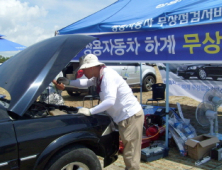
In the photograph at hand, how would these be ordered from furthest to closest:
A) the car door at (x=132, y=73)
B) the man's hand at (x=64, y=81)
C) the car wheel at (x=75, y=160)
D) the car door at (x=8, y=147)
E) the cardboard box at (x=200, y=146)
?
the car door at (x=132, y=73)
the cardboard box at (x=200, y=146)
the man's hand at (x=64, y=81)
the car wheel at (x=75, y=160)
the car door at (x=8, y=147)

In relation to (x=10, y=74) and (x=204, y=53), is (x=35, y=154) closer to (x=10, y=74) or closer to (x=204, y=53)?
(x=10, y=74)

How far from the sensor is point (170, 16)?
359 cm

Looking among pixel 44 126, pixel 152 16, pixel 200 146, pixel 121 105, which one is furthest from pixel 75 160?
pixel 152 16

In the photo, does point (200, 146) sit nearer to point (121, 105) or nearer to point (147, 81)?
point (121, 105)

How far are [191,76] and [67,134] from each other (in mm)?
4555

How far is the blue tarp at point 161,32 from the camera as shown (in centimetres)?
322

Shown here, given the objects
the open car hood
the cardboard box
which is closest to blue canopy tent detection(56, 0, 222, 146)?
the open car hood

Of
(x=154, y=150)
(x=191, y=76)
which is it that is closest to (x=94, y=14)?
(x=191, y=76)

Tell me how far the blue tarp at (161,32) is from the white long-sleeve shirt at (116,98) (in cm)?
118

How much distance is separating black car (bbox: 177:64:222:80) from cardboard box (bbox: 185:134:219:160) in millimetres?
2200

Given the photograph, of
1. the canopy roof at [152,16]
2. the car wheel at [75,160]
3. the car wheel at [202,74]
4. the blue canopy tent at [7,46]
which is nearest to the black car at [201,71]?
the car wheel at [202,74]

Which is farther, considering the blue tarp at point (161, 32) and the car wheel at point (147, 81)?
the car wheel at point (147, 81)

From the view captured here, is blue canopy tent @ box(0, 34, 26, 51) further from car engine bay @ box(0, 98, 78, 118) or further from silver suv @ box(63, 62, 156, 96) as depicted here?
car engine bay @ box(0, 98, 78, 118)

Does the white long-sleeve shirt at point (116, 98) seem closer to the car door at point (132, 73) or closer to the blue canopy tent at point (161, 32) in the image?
the blue canopy tent at point (161, 32)
